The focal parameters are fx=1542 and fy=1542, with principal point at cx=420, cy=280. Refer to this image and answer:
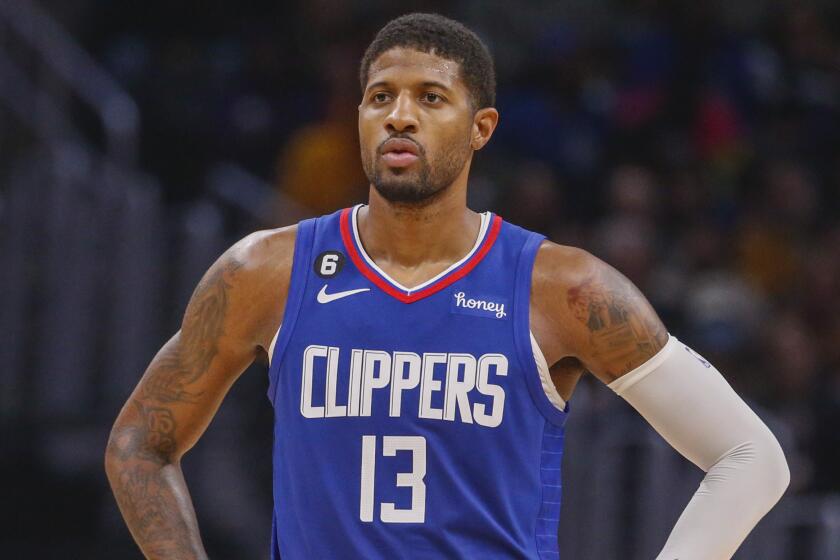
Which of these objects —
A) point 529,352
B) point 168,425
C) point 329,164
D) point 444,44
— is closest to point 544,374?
point 529,352

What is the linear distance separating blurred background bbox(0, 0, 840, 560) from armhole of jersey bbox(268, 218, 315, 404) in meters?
2.81

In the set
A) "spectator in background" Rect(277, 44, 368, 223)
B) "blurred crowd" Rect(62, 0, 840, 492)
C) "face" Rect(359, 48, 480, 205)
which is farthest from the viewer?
"spectator in background" Rect(277, 44, 368, 223)

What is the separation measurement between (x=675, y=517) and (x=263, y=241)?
295 centimetres

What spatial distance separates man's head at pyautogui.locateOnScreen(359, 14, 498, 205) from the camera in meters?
3.71

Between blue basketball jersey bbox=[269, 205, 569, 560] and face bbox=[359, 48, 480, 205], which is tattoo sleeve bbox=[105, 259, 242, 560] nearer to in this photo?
blue basketball jersey bbox=[269, 205, 569, 560]

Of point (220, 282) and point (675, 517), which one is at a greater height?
point (220, 282)

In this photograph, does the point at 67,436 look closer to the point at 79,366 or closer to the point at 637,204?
the point at 79,366

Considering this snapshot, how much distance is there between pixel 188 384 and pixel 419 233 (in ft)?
2.26

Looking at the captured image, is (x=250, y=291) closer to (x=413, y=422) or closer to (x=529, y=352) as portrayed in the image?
(x=413, y=422)

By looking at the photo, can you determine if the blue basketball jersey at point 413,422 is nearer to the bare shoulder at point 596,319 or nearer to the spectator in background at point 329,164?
the bare shoulder at point 596,319

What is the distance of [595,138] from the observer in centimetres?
1011

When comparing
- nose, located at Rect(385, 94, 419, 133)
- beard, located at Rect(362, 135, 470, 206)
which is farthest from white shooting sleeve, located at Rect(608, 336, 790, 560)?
nose, located at Rect(385, 94, 419, 133)

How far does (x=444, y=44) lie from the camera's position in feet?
12.5

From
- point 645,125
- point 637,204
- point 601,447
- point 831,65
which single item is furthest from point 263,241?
point 831,65
